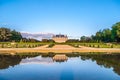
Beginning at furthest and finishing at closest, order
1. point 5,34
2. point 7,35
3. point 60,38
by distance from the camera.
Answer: point 60,38 < point 7,35 < point 5,34

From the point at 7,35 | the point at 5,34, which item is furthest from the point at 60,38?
the point at 5,34

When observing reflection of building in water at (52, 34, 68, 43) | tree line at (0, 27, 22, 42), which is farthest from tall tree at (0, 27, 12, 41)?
reflection of building in water at (52, 34, 68, 43)

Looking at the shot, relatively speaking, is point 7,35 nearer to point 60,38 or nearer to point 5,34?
point 5,34

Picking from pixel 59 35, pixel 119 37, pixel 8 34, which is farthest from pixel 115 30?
pixel 59 35

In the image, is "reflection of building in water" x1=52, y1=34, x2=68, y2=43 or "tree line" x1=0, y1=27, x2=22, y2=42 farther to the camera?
"reflection of building in water" x1=52, y1=34, x2=68, y2=43

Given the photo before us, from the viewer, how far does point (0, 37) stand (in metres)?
69.8

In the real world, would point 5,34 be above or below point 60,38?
above

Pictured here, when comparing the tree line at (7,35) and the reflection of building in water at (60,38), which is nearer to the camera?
the tree line at (7,35)

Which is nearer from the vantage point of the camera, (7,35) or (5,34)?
(5,34)

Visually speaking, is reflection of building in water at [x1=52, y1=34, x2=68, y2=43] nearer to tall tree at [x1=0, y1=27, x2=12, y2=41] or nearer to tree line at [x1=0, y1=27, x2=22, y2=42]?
tree line at [x1=0, y1=27, x2=22, y2=42]

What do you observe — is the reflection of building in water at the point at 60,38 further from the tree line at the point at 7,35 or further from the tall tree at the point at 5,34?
the tall tree at the point at 5,34

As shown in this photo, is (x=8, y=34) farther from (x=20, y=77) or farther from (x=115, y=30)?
(x=20, y=77)

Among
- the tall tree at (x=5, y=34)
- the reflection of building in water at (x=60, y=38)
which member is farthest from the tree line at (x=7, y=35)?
the reflection of building in water at (x=60, y=38)

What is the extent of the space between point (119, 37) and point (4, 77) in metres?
48.9
